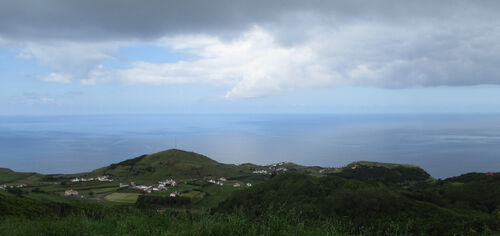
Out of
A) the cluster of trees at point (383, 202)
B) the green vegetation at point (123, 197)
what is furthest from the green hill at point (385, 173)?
the green vegetation at point (123, 197)

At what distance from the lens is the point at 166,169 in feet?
342

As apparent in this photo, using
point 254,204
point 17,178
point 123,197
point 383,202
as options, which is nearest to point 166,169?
point 17,178

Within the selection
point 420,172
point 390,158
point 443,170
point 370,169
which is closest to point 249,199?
point 370,169

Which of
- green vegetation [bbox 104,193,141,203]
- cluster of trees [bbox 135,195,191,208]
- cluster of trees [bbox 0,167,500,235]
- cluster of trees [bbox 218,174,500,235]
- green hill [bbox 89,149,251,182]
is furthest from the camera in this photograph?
green hill [bbox 89,149,251,182]

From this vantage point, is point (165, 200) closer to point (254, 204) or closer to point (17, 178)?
point (254, 204)

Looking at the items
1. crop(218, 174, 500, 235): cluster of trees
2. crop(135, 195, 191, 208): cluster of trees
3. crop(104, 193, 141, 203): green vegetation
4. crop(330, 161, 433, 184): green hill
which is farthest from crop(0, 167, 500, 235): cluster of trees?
crop(330, 161, 433, 184): green hill

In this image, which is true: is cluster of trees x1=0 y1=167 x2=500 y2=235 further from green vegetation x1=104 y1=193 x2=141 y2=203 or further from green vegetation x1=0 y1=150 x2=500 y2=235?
green vegetation x1=104 y1=193 x2=141 y2=203

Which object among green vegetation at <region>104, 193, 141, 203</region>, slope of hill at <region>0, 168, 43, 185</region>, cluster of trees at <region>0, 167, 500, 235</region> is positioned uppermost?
cluster of trees at <region>0, 167, 500, 235</region>

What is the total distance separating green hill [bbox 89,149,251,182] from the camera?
9875cm

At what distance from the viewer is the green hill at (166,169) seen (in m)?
98.8

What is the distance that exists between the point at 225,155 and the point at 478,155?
5440 inches

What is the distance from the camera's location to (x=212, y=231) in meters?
5.75

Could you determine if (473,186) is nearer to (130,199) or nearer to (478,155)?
(130,199)

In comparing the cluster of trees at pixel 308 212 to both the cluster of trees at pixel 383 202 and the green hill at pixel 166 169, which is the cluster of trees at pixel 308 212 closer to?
the cluster of trees at pixel 383 202
